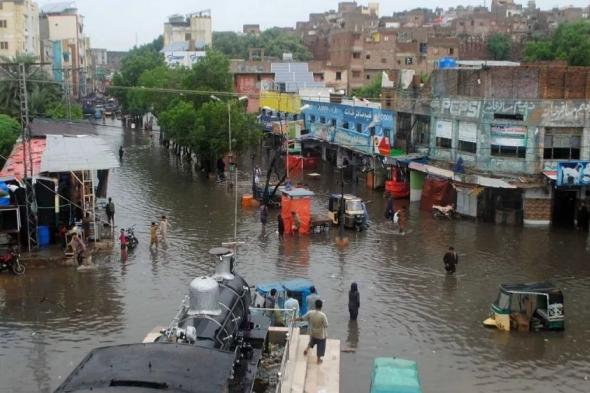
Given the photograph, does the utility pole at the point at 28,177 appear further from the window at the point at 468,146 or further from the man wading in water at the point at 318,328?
the window at the point at 468,146

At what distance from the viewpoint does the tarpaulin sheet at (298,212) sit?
97.1ft

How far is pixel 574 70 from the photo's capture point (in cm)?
3134

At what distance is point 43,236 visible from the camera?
26.5 meters

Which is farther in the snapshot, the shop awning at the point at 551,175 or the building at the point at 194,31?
the building at the point at 194,31

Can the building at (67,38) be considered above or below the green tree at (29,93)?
above

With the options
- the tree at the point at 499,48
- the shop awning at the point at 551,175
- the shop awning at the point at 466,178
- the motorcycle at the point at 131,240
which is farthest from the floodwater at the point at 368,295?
the tree at the point at 499,48

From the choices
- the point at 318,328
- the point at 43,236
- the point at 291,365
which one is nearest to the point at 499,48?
the point at 43,236

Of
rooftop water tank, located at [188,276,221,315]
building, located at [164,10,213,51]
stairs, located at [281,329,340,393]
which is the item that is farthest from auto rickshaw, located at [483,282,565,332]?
building, located at [164,10,213,51]

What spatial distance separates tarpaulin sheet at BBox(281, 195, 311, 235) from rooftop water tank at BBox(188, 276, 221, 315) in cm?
1671

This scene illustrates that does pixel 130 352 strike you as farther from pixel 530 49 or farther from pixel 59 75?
pixel 59 75

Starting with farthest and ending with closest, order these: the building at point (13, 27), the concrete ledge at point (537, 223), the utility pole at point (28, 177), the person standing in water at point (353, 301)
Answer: the building at point (13, 27), the concrete ledge at point (537, 223), the utility pole at point (28, 177), the person standing in water at point (353, 301)

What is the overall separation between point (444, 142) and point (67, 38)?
9697 cm

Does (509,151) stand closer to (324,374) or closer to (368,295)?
(368,295)

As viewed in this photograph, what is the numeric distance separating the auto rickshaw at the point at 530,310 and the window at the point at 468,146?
→ 15.9 metres
